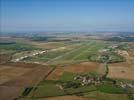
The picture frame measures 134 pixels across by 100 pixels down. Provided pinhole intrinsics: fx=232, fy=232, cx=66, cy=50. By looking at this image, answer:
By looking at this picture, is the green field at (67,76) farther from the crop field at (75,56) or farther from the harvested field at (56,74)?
the crop field at (75,56)

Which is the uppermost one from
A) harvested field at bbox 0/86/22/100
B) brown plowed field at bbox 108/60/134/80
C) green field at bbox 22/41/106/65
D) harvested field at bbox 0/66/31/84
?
harvested field at bbox 0/86/22/100

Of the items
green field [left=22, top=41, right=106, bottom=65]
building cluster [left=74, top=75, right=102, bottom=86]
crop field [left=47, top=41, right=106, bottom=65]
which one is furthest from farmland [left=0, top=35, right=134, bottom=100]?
green field [left=22, top=41, right=106, bottom=65]

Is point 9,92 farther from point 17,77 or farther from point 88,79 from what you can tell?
point 88,79

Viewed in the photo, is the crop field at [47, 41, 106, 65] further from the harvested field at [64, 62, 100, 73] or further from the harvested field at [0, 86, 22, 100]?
the harvested field at [0, 86, 22, 100]

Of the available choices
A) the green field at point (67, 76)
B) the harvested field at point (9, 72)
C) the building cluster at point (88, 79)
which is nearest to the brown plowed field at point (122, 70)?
the building cluster at point (88, 79)

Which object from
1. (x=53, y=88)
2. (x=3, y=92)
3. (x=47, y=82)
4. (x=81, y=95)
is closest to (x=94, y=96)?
(x=81, y=95)

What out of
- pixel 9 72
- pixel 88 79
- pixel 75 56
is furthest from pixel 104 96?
pixel 75 56
